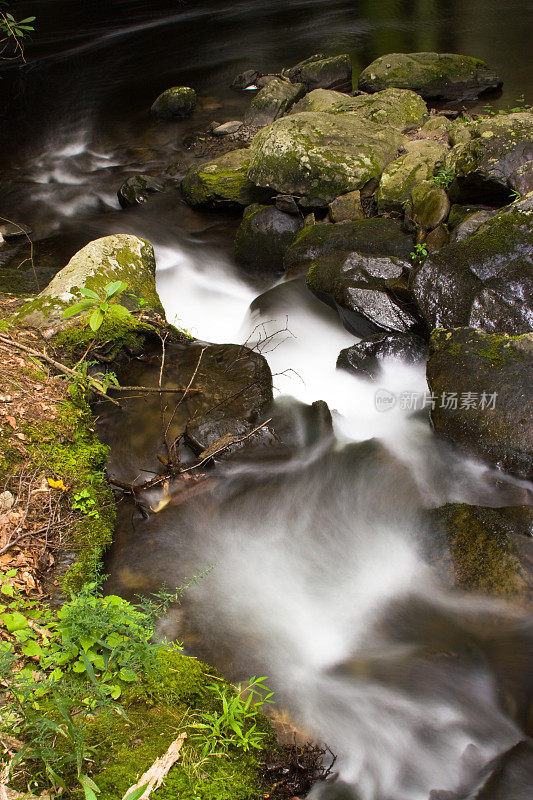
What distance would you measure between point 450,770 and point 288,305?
16.7 feet

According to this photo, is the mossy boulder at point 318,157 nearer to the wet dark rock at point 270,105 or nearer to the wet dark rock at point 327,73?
the wet dark rock at point 270,105

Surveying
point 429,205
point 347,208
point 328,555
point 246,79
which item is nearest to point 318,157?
point 347,208

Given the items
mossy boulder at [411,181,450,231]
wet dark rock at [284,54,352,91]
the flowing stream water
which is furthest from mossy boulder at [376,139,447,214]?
wet dark rock at [284,54,352,91]

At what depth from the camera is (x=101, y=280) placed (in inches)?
231

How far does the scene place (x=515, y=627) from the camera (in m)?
3.64

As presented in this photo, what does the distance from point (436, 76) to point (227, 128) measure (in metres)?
4.30

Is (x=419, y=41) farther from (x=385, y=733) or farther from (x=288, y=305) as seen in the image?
(x=385, y=733)

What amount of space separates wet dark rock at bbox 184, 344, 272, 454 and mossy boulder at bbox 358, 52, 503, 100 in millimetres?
8572

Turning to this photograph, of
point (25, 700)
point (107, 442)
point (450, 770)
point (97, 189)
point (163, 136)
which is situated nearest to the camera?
point (25, 700)

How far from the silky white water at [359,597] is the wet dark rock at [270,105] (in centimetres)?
A: 735

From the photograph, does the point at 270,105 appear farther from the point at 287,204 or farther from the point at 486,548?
the point at 486,548

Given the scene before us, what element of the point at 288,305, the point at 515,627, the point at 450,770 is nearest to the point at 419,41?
the point at 288,305

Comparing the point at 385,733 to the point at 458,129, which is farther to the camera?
the point at 458,129

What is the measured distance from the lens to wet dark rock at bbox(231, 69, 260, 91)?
1310 centimetres
